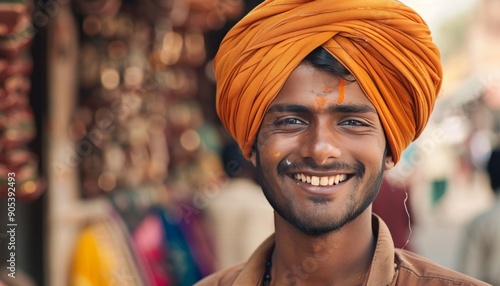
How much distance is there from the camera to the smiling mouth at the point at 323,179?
100 inches

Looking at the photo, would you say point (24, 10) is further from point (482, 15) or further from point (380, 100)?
point (482, 15)

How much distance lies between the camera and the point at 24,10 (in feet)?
10.6

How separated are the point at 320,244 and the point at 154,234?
2.70 metres

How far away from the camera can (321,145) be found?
2508 mm

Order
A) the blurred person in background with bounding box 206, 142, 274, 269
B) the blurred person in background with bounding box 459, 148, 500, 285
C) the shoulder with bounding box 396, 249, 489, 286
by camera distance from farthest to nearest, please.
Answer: the blurred person in background with bounding box 206, 142, 274, 269 → the blurred person in background with bounding box 459, 148, 500, 285 → the shoulder with bounding box 396, 249, 489, 286

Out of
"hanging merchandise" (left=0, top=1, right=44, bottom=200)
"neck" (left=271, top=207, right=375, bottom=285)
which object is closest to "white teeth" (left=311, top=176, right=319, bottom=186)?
"neck" (left=271, top=207, right=375, bottom=285)

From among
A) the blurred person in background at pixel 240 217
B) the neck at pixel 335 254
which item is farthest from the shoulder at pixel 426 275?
the blurred person in background at pixel 240 217

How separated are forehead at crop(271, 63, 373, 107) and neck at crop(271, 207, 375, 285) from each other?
0.31 meters

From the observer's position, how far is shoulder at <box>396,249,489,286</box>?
97.6 inches

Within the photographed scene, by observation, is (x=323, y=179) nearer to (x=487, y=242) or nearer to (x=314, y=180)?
(x=314, y=180)

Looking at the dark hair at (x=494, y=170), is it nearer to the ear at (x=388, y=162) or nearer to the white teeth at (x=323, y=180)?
the ear at (x=388, y=162)

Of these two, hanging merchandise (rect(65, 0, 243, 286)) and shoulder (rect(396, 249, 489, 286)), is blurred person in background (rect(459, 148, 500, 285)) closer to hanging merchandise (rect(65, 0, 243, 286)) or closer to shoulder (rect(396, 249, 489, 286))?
hanging merchandise (rect(65, 0, 243, 286))

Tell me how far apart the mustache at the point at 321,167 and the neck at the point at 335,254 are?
0.14 metres

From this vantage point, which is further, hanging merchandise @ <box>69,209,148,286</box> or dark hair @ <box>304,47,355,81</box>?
hanging merchandise @ <box>69,209,148,286</box>
